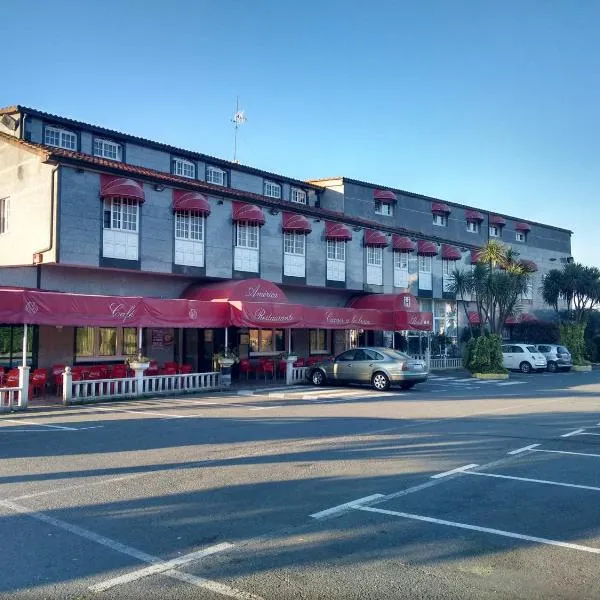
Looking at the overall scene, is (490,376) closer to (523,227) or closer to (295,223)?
(295,223)

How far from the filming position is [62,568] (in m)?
5.12

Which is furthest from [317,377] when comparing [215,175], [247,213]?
[215,175]

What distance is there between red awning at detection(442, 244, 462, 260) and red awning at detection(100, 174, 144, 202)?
20.2 m

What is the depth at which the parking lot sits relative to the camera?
16.1 ft

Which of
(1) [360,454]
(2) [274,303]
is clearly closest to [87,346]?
(2) [274,303]

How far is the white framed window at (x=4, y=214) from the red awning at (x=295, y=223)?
1060 centimetres

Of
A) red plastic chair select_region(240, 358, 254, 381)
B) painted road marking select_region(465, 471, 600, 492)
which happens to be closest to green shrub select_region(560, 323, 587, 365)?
red plastic chair select_region(240, 358, 254, 381)

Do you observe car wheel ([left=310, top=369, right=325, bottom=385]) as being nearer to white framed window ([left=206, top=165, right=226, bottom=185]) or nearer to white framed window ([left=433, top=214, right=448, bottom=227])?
white framed window ([left=206, top=165, right=226, bottom=185])

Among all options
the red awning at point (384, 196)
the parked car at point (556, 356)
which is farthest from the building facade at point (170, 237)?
the parked car at point (556, 356)

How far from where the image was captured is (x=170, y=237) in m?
23.0

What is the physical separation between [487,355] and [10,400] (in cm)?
2065

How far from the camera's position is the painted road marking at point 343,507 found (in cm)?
654

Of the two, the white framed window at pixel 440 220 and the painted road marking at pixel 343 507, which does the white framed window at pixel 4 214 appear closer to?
the painted road marking at pixel 343 507

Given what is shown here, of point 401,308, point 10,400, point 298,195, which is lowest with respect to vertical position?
point 10,400
